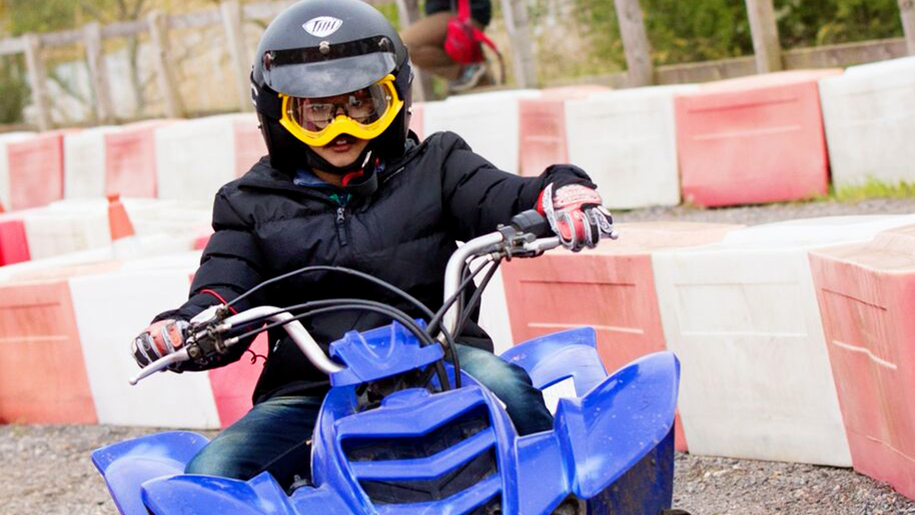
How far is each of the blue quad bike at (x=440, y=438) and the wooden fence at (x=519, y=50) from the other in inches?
288

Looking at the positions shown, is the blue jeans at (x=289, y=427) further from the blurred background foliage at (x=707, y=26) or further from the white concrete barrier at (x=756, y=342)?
the blurred background foliage at (x=707, y=26)

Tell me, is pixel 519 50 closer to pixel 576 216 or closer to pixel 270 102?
pixel 270 102

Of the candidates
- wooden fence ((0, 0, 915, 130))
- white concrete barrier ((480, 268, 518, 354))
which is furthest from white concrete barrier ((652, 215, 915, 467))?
wooden fence ((0, 0, 915, 130))

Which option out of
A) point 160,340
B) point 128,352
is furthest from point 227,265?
point 128,352

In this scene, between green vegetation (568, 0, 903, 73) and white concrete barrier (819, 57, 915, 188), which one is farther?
green vegetation (568, 0, 903, 73)

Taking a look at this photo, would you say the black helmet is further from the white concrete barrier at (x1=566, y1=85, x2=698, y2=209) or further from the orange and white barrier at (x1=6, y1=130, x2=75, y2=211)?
the orange and white barrier at (x1=6, y1=130, x2=75, y2=211)

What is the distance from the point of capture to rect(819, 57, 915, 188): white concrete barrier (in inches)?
341

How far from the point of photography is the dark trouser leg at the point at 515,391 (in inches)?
143

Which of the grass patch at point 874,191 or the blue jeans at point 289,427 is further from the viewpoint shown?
the grass patch at point 874,191

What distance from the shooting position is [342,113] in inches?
157

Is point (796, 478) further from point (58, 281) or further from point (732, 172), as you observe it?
point (732, 172)

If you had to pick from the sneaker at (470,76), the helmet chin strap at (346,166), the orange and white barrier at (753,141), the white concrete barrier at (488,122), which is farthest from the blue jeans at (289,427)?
the sneaker at (470,76)

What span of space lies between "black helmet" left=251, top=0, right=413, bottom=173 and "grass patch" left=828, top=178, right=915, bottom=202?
5.21 meters

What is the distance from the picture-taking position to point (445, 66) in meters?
14.4
